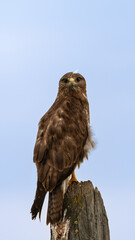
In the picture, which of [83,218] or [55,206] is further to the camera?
[55,206]

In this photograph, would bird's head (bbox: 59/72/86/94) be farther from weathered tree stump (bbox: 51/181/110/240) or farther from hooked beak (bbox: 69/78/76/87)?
weathered tree stump (bbox: 51/181/110/240)

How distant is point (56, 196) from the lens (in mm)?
5391

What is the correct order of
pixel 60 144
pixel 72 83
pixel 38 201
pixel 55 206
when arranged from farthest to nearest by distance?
pixel 72 83, pixel 60 144, pixel 38 201, pixel 55 206

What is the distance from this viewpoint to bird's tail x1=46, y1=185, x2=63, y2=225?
5.16m

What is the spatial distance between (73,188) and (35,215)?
858 millimetres

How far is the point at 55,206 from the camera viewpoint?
5262mm

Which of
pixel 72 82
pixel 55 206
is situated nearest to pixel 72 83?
pixel 72 82

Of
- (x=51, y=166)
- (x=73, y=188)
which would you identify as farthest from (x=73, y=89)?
(x=73, y=188)

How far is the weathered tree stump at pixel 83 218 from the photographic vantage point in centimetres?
482

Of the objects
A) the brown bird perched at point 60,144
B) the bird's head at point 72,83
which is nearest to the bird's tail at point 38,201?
the brown bird perched at point 60,144

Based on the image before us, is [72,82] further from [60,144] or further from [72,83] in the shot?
[60,144]

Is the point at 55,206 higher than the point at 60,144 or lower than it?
lower

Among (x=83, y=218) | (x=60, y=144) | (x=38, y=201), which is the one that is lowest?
(x=83, y=218)

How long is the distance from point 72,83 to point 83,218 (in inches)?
141
